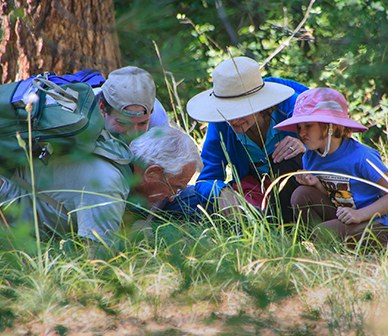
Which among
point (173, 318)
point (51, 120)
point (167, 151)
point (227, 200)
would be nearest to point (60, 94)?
→ point (51, 120)

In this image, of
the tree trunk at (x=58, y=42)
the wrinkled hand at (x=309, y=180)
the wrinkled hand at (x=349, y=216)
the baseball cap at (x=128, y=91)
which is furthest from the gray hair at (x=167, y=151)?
the tree trunk at (x=58, y=42)

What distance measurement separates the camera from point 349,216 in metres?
3.58

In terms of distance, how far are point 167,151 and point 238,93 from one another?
0.82 meters

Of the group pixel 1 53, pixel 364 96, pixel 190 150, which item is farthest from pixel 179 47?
pixel 364 96

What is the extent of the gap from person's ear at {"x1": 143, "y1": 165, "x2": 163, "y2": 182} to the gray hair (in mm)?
16

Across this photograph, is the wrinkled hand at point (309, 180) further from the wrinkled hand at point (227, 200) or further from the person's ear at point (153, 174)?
the person's ear at point (153, 174)

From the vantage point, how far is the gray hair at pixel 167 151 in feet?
11.0

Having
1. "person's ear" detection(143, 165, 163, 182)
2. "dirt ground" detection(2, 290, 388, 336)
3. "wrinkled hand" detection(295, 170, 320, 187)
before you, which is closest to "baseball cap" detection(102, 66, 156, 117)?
"person's ear" detection(143, 165, 163, 182)

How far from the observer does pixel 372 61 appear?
2303 mm

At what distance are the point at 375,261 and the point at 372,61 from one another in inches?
51.4

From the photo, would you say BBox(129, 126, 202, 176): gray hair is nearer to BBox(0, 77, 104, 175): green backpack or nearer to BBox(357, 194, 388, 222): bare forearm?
BBox(0, 77, 104, 175): green backpack

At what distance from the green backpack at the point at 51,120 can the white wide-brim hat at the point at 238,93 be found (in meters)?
1.02

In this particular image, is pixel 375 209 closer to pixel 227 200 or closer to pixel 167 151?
pixel 227 200

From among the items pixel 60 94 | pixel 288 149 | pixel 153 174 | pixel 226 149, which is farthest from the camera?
pixel 226 149
